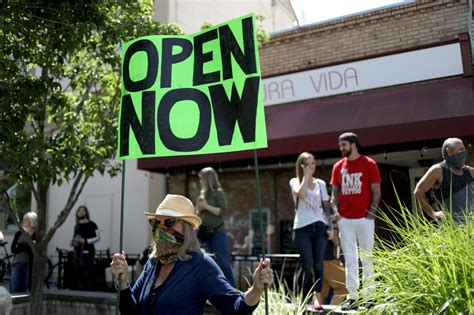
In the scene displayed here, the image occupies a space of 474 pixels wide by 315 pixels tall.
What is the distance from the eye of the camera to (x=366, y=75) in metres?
10.6

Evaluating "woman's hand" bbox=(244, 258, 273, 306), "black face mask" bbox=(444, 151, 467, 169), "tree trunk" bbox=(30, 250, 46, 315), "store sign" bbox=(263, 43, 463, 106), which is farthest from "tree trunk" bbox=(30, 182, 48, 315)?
"store sign" bbox=(263, 43, 463, 106)

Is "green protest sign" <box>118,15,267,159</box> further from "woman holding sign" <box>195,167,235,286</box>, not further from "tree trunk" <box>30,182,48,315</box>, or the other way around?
"woman holding sign" <box>195,167,235,286</box>

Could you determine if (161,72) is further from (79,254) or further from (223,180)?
(223,180)

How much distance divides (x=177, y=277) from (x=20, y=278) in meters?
5.93

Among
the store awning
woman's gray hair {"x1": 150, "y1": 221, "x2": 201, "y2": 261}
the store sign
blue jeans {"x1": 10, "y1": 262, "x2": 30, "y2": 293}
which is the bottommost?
blue jeans {"x1": 10, "y1": 262, "x2": 30, "y2": 293}

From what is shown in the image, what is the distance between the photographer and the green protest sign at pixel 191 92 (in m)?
3.74

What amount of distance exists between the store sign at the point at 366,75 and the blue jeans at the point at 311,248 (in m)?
5.49

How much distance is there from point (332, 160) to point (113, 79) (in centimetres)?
590

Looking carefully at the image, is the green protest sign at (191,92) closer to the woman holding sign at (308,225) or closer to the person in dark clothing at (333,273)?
the woman holding sign at (308,225)

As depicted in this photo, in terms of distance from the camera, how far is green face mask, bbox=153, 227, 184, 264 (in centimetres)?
329

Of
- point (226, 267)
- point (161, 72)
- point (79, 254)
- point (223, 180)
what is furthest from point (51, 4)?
point (223, 180)

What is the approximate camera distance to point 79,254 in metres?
9.83

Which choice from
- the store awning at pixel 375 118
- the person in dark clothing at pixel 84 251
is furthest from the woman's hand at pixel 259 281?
the person in dark clothing at pixel 84 251

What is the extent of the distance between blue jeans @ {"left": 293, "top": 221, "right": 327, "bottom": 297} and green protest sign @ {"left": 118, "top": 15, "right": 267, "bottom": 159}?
231 cm
